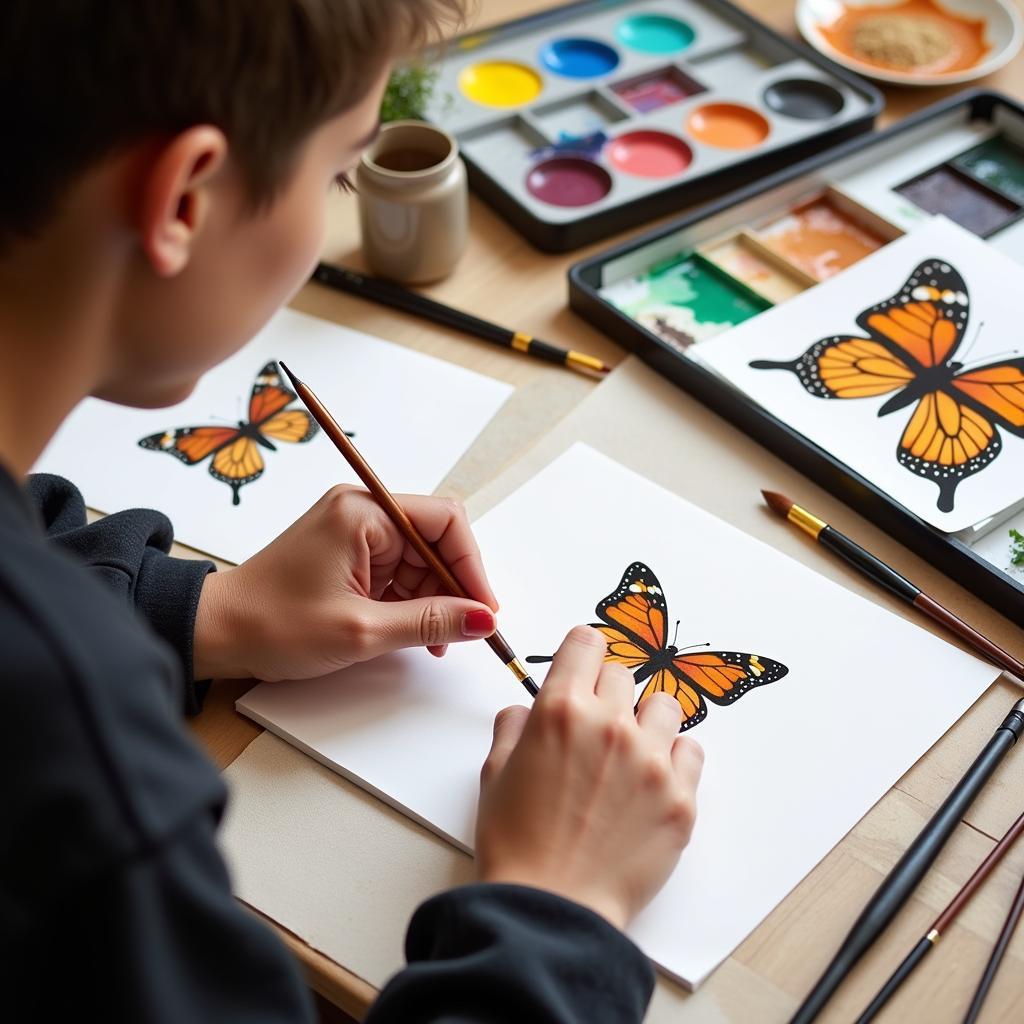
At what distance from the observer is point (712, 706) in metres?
0.73

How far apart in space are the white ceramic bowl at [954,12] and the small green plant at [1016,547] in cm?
61

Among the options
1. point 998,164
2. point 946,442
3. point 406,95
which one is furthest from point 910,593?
point 406,95

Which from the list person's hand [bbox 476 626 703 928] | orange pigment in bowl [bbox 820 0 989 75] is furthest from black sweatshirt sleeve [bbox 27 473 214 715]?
orange pigment in bowl [bbox 820 0 989 75]

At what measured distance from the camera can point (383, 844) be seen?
67 centimetres

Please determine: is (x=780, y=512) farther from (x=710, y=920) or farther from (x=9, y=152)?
(x=9, y=152)

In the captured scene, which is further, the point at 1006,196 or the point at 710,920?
the point at 1006,196

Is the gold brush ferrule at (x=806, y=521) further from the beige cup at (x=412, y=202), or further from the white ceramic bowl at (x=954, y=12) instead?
the white ceramic bowl at (x=954, y=12)

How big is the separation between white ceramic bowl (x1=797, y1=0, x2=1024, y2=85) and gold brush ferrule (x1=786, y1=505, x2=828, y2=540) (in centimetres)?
62

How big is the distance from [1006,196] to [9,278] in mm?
911

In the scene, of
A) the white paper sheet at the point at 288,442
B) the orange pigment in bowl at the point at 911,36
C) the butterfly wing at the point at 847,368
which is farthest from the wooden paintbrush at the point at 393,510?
the orange pigment in bowl at the point at 911,36

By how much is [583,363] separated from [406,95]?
1.15 feet

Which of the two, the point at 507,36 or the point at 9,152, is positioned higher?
the point at 9,152

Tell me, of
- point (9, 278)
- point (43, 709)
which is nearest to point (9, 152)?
point (9, 278)

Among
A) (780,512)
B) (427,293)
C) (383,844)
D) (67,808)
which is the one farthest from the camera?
(427,293)
